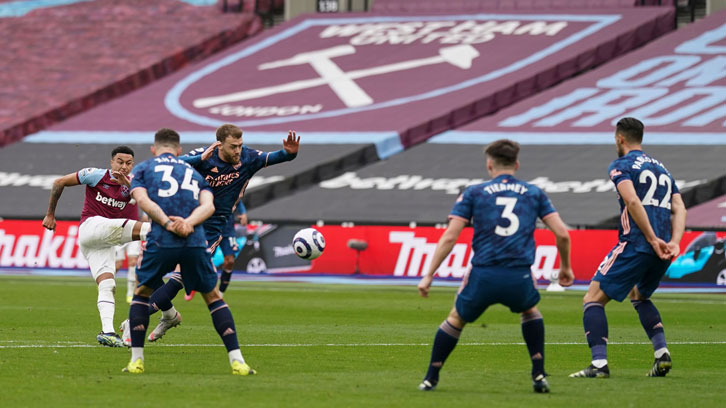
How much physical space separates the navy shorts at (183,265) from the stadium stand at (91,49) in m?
36.2

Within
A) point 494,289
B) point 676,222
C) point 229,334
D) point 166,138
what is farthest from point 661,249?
point 166,138

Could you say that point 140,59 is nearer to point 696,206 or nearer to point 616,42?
point 616,42

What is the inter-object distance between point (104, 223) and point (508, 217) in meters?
5.84

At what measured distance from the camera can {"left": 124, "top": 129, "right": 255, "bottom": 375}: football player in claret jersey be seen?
1038cm

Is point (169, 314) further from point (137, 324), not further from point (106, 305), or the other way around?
point (137, 324)

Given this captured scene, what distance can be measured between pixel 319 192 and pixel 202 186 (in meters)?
24.9

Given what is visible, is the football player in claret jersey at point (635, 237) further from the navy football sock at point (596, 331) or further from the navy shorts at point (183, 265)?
the navy shorts at point (183, 265)

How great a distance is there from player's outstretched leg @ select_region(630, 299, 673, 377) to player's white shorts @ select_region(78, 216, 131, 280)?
5553mm

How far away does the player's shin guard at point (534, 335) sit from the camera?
9414mm

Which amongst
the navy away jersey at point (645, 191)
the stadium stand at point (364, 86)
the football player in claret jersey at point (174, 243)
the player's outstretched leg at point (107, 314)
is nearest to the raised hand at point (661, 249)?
the navy away jersey at point (645, 191)

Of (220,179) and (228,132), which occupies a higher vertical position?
(228,132)

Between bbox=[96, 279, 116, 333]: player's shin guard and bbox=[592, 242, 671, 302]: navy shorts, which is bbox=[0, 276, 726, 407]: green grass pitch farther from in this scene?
bbox=[592, 242, 671, 302]: navy shorts

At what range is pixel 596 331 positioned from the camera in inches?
428

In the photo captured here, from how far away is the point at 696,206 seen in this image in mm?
30938
